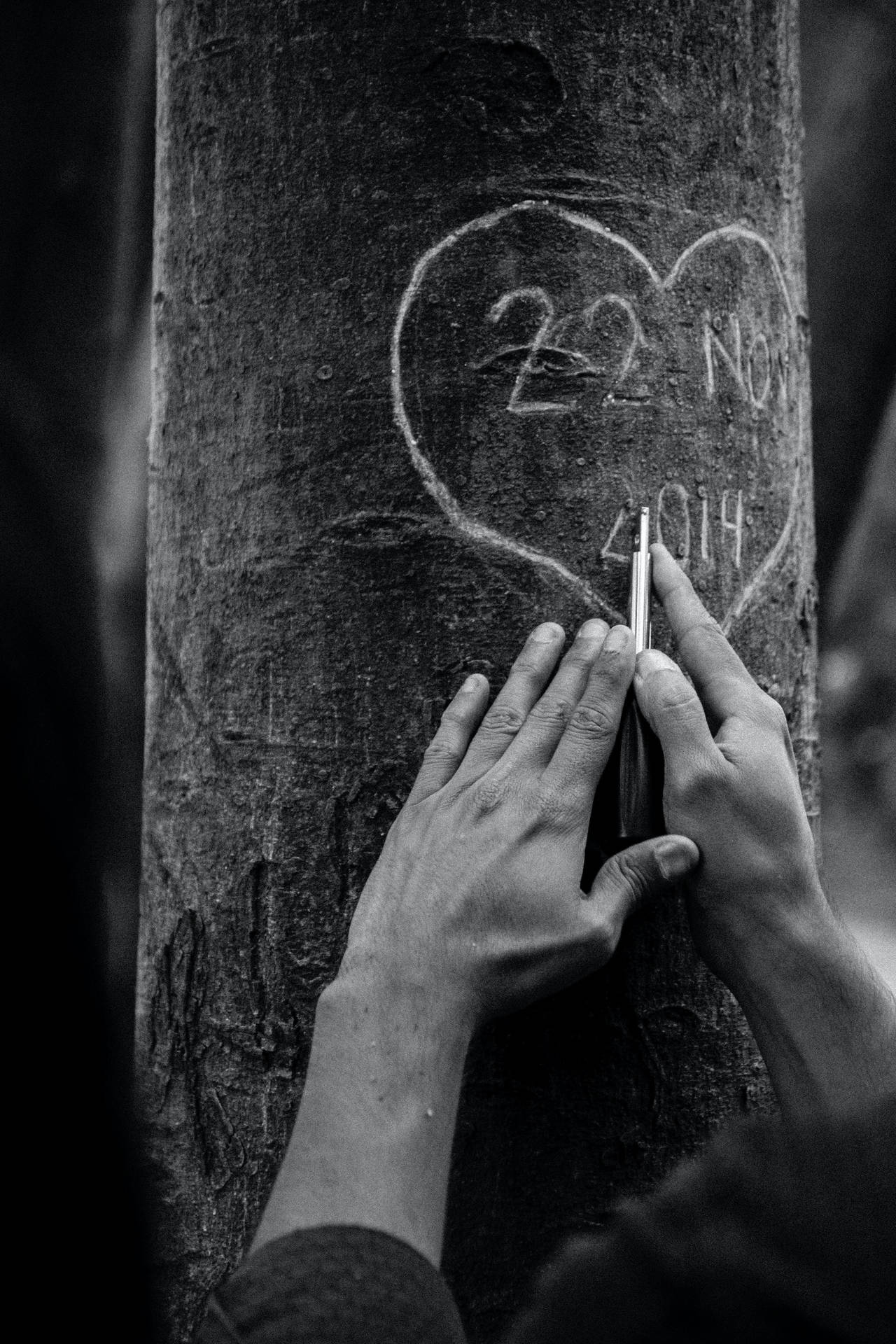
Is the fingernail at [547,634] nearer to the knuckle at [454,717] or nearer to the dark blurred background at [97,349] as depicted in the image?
the knuckle at [454,717]

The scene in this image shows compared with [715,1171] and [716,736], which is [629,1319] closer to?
[715,1171]

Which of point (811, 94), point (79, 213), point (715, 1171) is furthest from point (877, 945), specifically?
point (715, 1171)

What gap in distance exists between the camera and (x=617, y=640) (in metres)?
1.09

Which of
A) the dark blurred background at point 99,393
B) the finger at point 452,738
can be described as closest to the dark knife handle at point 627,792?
the finger at point 452,738

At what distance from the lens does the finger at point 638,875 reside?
40.6 inches

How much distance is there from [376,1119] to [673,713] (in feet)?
1.40

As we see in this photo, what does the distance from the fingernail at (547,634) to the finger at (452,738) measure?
6cm

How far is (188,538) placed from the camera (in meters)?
1.23

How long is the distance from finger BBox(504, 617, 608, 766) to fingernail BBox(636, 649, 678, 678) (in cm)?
4

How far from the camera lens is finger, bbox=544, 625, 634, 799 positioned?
105 centimetres

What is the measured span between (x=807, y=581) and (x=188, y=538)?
663 millimetres

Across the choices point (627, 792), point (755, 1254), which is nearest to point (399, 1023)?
point (627, 792)

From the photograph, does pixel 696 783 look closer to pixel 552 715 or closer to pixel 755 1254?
pixel 552 715

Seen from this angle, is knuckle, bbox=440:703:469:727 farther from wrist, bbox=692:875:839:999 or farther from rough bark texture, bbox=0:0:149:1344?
rough bark texture, bbox=0:0:149:1344
